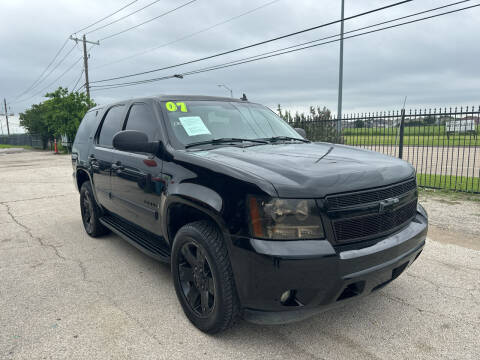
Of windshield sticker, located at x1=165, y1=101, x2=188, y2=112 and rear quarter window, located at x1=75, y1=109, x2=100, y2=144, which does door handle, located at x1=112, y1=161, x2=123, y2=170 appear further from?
rear quarter window, located at x1=75, y1=109, x2=100, y2=144

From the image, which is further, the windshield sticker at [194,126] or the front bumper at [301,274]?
the windshield sticker at [194,126]

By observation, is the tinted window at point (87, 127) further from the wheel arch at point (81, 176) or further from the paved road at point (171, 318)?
the paved road at point (171, 318)

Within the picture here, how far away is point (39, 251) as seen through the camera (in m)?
4.62

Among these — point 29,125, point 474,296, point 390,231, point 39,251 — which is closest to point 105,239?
point 39,251

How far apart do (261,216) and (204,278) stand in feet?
2.61

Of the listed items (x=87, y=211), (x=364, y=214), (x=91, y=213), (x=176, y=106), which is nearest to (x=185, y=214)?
(x=176, y=106)

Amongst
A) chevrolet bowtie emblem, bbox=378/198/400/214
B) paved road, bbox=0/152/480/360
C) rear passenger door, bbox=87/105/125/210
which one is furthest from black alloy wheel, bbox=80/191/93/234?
chevrolet bowtie emblem, bbox=378/198/400/214

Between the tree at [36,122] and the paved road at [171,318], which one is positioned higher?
the tree at [36,122]

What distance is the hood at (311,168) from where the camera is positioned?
87.0 inches

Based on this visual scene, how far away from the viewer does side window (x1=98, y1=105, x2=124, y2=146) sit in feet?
13.9

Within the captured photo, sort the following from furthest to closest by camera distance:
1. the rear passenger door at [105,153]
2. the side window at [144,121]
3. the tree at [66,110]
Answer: the tree at [66,110], the rear passenger door at [105,153], the side window at [144,121]

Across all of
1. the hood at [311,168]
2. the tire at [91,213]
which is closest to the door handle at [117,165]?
the tire at [91,213]

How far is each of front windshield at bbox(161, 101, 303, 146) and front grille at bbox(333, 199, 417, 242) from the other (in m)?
1.51

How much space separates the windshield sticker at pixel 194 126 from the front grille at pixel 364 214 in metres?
1.53
